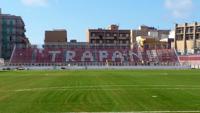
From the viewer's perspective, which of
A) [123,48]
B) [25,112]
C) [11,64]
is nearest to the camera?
[25,112]

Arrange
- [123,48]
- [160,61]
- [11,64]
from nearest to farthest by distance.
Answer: [11,64] → [160,61] → [123,48]

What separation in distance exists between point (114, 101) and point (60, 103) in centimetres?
295

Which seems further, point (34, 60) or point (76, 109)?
point (34, 60)

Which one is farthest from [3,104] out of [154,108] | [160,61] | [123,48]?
[123,48]

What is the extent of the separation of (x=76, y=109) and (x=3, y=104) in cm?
462

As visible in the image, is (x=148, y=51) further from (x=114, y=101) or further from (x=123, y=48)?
(x=114, y=101)

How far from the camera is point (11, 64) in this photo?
489 feet

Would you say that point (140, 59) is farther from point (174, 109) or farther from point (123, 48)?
point (174, 109)

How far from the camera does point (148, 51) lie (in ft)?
554

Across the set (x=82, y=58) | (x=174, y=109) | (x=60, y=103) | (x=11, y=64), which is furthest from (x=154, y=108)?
(x=82, y=58)

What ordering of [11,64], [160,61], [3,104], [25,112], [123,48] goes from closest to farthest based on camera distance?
1. [25,112]
2. [3,104]
3. [11,64]
4. [160,61]
5. [123,48]

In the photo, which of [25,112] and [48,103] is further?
[48,103]

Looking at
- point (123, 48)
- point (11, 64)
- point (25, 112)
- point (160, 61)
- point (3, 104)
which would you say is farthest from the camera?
point (123, 48)

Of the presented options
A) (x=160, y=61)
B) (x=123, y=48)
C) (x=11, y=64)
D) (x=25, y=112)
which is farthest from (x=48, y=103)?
(x=123, y=48)
